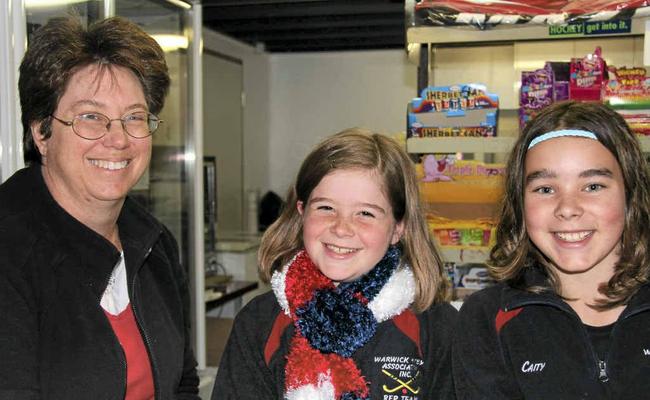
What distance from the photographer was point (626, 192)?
1606 millimetres

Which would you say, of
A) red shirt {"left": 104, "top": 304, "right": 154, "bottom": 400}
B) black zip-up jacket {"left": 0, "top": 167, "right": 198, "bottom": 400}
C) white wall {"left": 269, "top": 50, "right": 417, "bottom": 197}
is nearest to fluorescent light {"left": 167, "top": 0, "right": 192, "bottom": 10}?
black zip-up jacket {"left": 0, "top": 167, "right": 198, "bottom": 400}

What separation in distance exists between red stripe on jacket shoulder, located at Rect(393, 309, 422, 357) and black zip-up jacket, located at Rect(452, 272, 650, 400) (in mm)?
90

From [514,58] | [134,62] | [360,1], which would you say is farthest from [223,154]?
[134,62]

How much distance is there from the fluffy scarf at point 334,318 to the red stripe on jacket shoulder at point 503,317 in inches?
7.9

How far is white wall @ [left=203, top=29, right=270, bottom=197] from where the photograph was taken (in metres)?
7.79

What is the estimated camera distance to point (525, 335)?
158cm

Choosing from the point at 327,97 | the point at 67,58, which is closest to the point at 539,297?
the point at 67,58

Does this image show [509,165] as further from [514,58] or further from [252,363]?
[514,58]

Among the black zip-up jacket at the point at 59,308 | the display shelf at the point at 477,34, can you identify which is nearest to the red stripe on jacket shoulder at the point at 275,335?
the black zip-up jacket at the point at 59,308

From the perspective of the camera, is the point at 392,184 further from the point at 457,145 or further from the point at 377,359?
the point at 457,145

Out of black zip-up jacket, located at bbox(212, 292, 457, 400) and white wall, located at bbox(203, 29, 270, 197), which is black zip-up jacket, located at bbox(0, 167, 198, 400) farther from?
white wall, located at bbox(203, 29, 270, 197)

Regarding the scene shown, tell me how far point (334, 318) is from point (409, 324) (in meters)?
0.17

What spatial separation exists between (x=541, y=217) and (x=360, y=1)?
470 cm

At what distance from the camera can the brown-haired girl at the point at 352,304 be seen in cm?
161
